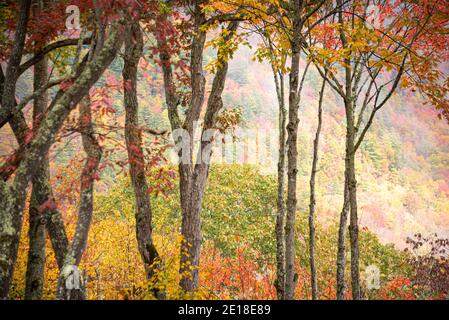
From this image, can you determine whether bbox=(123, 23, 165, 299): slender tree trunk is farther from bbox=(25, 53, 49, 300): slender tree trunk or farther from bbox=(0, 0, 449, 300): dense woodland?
bbox=(25, 53, 49, 300): slender tree trunk

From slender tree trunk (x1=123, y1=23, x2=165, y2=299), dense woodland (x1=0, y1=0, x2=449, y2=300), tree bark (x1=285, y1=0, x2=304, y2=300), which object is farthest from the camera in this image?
slender tree trunk (x1=123, y1=23, x2=165, y2=299)

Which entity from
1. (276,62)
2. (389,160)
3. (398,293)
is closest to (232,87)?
(389,160)

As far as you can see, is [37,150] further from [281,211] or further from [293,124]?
[281,211]

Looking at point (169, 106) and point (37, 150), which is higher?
point (169, 106)

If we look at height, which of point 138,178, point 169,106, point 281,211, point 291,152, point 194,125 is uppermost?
point 169,106

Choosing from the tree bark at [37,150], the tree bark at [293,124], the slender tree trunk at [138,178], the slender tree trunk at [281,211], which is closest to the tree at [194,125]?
the slender tree trunk at [138,178]

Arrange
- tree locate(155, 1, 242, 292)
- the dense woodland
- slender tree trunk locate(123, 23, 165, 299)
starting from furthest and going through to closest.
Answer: tree locate(155, 1, 242, 292), slender tree trunk locate(123, 23, 165, 299), the dense woodland

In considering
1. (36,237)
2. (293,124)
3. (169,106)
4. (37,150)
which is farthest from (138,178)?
(293,124)

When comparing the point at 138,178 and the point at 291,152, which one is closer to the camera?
the point at 291,152

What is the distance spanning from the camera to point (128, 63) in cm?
606

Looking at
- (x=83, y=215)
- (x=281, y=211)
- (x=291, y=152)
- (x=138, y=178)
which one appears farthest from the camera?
(x=281, y=211)

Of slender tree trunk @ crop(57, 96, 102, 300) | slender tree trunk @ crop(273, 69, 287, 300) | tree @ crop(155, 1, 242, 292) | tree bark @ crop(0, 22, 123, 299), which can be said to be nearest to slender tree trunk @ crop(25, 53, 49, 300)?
slender tree trunk @ crop(57, 96, 102, 300)
